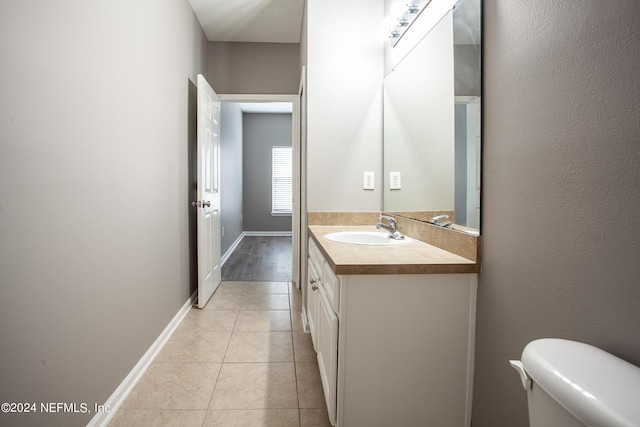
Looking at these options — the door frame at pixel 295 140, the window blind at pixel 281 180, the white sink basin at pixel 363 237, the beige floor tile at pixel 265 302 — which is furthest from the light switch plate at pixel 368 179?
the window blind at pixel 281 180

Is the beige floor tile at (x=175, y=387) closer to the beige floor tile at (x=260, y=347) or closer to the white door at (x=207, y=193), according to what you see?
the beige floor tile at (x=260, y=347)

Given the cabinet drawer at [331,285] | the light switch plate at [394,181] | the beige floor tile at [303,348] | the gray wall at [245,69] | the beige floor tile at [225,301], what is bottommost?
the beige floor tile at [303,348]

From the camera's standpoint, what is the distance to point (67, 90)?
1.20m

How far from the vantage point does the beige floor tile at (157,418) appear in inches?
56.6

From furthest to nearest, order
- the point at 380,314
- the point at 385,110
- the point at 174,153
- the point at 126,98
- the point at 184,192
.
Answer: the point at 184,192, the point at 174,153, the point at 385,110, the point at 126,98, the point at 380,314

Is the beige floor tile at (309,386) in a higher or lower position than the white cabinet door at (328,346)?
lower

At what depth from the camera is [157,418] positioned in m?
1.47

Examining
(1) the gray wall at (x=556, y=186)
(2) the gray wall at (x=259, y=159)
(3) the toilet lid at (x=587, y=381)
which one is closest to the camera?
(3) the toilet lid at (x=587, y=381)

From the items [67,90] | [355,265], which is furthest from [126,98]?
[355,265]

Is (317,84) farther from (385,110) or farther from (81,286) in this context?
(81,286)

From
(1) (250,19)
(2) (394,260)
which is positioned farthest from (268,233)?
(2) (394,260)

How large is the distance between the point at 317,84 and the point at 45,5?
4.67 feet

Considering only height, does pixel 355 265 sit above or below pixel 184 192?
below

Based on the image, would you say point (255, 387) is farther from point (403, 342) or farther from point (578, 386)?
point (578, 386)
